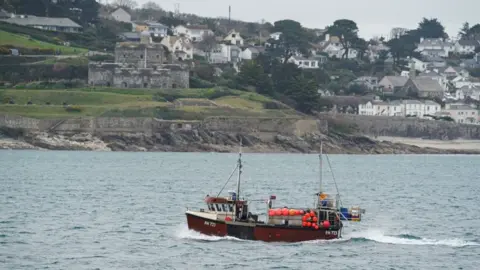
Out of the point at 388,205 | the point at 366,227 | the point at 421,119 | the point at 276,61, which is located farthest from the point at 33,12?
the point at 366,227

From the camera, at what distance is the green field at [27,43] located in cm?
16800

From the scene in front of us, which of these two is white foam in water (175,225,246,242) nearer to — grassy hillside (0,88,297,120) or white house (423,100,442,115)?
grassy hillside (0,88,297,120)

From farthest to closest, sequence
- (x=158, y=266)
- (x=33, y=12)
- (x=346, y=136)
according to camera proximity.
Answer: (x=33, y=12)
(x=346, y=136)
(x=158, y=266)

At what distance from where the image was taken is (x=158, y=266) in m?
48.7

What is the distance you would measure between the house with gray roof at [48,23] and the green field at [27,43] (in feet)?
44.3

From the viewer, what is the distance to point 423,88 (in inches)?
7603

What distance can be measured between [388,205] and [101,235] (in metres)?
25.8

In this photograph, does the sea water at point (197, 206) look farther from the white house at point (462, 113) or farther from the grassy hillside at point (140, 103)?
the white house at point (462, 113)

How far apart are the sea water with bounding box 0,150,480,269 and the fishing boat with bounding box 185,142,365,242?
0.42m

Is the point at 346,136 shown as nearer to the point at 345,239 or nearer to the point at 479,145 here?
the point at 479,145

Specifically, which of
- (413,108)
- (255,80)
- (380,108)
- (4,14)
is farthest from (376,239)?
(4,14)

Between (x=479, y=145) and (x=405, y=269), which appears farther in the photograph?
(x=479, y=145)

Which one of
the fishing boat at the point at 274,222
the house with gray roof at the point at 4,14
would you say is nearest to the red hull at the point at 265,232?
A: the fishing boat at the point at 274,222

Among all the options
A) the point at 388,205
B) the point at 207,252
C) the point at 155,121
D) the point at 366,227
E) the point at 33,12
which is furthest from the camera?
the point at 33,12
